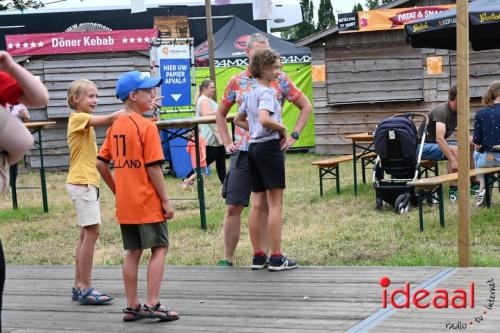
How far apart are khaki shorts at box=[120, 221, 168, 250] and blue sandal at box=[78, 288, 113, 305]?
68cm

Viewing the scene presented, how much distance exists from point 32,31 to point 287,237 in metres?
20.6

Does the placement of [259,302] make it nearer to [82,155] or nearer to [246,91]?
[82,155]

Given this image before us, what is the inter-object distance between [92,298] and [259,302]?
3.64 feet

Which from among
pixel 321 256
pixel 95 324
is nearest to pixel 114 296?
pixel 95 324

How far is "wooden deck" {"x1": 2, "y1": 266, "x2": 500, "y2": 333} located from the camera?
5.21 meters

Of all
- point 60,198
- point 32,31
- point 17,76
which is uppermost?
point 32,31

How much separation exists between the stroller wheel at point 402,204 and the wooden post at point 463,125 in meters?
4.07

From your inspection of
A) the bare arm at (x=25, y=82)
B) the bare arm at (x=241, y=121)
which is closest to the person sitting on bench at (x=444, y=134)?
the bare arm at (x=241, y=121)

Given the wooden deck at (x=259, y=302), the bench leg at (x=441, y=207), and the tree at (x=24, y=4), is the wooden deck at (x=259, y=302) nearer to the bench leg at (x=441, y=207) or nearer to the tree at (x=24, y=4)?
the bench leg at (x=441, y=207)

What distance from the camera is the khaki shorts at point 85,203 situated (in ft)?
20.6

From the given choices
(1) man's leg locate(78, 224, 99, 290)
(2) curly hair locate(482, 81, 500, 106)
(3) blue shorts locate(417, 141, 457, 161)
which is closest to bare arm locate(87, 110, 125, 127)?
(1) man's leg locate(78, 224, 99, 290)

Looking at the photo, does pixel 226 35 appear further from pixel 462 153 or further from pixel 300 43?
pixel 462 153

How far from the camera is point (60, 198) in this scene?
14.7 metres

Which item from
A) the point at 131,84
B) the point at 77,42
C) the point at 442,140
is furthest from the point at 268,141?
the point at 77,42
